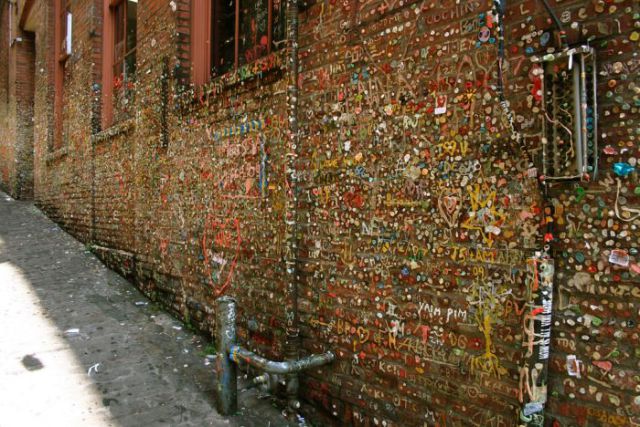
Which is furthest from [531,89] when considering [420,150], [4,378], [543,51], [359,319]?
[4,378]

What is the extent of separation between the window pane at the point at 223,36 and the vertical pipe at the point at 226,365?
2564mm

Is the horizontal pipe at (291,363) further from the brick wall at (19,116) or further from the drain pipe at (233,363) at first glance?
the brick wall at (19,116)

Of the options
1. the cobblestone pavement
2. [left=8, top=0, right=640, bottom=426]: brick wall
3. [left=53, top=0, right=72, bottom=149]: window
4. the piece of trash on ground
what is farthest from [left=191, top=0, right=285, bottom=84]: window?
[left=53, top=0, right=72, bottom=149]: window

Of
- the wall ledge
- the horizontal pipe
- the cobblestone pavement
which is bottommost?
the cobblestone pavement

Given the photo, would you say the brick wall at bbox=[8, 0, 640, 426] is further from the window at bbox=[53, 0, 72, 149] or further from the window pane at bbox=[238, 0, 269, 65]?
the window at bbox=[53, 0, 72, 149]

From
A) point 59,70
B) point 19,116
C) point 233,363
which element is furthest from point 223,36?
point 19,116

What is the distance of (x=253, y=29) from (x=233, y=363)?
3.03 m

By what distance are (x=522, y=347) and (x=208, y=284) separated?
10.8 feet

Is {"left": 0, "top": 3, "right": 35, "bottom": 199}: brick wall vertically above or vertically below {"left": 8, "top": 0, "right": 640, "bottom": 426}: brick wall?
above

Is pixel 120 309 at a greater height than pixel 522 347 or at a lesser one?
lesser

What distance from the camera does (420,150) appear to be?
103 inches

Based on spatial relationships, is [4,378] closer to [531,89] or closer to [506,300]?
[506,300]

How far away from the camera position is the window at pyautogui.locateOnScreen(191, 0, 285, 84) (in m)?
4.09

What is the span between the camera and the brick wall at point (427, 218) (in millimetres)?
1916
